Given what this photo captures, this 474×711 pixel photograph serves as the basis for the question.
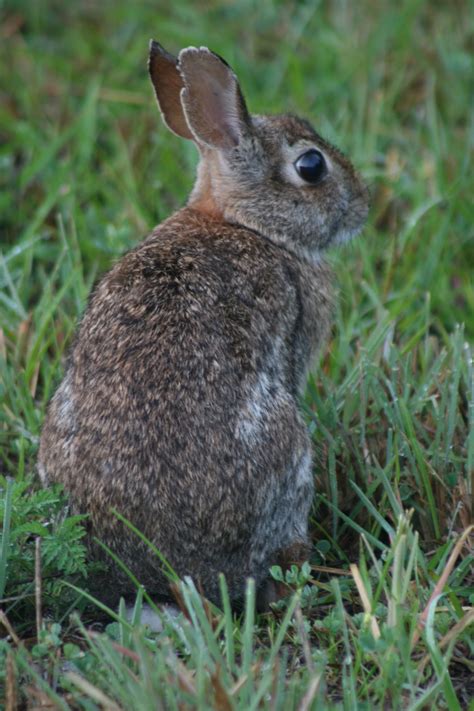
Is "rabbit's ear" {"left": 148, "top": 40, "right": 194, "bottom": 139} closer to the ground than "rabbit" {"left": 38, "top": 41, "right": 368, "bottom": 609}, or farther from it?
farther from it

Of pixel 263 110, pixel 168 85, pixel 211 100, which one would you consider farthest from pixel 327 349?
pixel 263 110

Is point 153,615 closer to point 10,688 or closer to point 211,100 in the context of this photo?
point 10,688

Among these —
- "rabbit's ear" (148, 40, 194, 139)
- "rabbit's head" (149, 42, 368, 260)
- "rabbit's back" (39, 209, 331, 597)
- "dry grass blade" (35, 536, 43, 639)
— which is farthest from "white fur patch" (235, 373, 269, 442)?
"rabbit's ear" (148, 40, 194, 139)

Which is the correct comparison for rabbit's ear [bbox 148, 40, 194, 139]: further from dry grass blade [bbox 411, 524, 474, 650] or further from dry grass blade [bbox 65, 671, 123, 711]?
dry grass blade [bbox 65, 671, 123, 711]

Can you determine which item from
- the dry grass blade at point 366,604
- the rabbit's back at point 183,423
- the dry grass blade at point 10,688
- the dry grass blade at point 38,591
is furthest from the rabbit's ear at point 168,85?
the dry grass blade at point 10,688

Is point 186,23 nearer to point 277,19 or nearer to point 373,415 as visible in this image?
point 277,19

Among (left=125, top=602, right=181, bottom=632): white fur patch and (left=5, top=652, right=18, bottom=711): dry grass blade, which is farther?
(left=125, top=602, right=181, bottom=632): white fur patch

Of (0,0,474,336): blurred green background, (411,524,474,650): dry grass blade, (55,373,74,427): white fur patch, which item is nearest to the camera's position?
(411,524,474,650): dry grass blade
